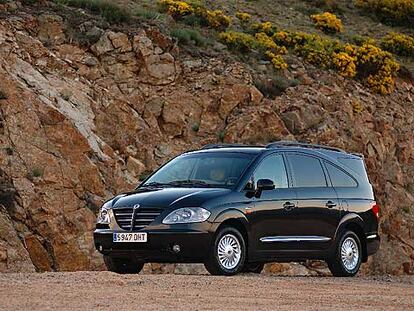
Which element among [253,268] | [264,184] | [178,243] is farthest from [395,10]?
[178,243]

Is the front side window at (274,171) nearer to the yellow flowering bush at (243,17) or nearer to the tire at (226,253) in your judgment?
the tire at (226,253)

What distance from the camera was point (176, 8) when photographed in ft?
101

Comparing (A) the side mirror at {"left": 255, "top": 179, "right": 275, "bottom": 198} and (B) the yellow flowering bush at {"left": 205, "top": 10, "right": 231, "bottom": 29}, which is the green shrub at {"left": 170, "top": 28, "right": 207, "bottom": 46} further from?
(A) the side mirror at {"left": 255, "top": 179, "right": 275, "bottom": 198}

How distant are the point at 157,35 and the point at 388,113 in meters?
8.31

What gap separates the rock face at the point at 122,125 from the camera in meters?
19.6

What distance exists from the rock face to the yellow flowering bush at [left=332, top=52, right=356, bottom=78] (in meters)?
0.50

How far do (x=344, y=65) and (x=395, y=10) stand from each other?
11748 mm

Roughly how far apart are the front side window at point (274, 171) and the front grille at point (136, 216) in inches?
68.4

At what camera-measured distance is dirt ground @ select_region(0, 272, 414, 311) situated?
894 centimetres

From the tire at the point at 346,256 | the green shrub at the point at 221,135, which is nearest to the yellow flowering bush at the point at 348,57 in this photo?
the green shrub at the point at 221,135

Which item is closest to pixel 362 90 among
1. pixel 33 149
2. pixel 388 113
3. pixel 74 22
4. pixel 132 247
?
pixel 388 113

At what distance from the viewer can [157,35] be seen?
1053 inches

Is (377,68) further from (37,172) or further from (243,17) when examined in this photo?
(37,172)

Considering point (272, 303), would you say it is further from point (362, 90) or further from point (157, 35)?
point (362, 90)
